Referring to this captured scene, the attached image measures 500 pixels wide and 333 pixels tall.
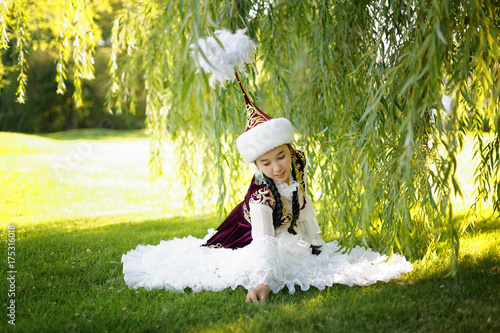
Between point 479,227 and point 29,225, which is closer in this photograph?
point 479,227

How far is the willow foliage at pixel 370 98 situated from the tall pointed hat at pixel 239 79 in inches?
4.5

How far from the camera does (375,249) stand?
9.47 feet

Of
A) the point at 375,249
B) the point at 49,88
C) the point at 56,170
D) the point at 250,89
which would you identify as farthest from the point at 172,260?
the point at 49,88

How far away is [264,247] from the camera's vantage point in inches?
88.1

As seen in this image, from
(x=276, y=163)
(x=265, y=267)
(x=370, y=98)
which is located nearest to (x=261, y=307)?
(x=265, y=267)

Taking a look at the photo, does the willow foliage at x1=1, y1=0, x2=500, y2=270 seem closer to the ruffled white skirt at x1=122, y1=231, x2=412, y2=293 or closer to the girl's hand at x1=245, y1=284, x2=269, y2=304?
the ruffled white skirt at x1=122, y1=231, x2=412, y2=293

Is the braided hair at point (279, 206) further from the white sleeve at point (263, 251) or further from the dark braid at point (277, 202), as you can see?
the white sleeve at point (263, 251)

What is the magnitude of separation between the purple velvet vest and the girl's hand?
477 mm

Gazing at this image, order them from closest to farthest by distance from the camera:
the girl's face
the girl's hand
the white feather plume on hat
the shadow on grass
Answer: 1. the shadow on grass
2. the girl's hand
3. the white feather plume on hat
4. the girl's face

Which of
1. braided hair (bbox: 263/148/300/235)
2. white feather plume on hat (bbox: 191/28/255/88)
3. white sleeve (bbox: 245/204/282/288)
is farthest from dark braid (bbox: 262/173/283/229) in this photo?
white feather plume on hat (bbox: 191/28/255/88)

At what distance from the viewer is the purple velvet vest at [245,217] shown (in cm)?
235

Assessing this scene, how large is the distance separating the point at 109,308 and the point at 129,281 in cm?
37

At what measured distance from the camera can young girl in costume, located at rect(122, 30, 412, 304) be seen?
2.23 m

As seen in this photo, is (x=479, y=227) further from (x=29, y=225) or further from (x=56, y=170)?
(x=56, y=170)
